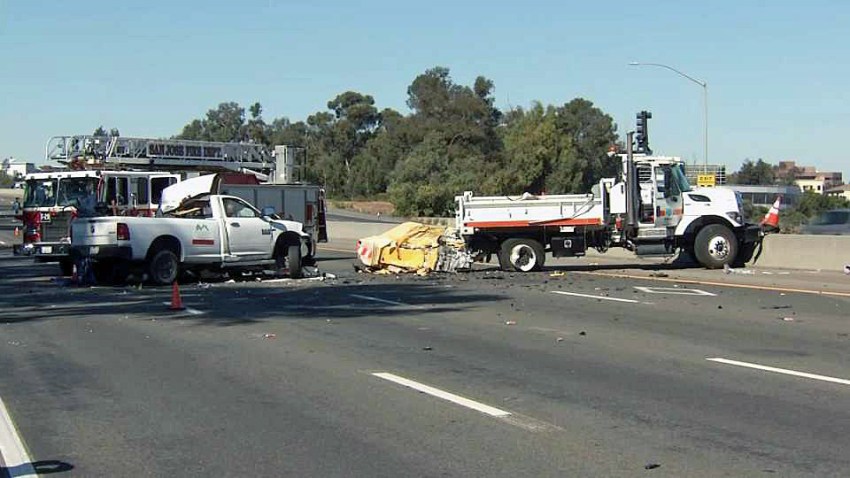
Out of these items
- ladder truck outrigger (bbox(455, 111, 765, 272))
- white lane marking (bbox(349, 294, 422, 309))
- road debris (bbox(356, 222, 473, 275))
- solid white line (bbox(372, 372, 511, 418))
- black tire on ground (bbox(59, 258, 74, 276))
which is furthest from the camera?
black tire on ground (bbox(59, 258, 74, 276))

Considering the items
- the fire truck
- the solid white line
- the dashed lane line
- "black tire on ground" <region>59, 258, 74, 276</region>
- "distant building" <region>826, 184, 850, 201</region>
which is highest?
"distant building" <region>826, 184, 850, 201</region>

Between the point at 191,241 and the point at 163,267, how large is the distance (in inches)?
33.3

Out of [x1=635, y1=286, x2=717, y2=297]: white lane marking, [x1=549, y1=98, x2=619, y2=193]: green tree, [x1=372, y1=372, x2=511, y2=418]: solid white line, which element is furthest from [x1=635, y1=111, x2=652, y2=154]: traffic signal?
[x1=549, y1=98, x2=619, y2=193]: green tree

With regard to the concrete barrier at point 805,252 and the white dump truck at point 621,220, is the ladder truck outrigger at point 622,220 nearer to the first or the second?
the white dump truck at point 621,220

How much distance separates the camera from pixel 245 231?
22.6 m

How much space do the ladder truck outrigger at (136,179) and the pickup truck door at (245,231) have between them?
3545 mm

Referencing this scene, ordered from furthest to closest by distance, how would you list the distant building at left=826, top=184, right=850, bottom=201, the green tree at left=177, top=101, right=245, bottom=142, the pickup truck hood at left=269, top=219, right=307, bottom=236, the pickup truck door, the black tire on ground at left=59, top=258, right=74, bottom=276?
1. the green tree at left=177, top=101, right=245, bottom=142
2. the distant building at left=826, top=184, right=850, bottom=201
3. the black tire on ground at left=59, top=258, right=74, bottom=276
4. the pickup truck hood at left=269, top=219, right=307, bottom=236
5. the pickup truck door

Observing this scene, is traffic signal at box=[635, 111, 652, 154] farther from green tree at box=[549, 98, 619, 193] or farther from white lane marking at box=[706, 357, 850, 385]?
green tree at box=[549, 98, 619, 193]

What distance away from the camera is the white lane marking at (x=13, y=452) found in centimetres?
663

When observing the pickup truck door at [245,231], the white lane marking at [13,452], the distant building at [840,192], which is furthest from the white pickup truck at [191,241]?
the distant building at [840,192]

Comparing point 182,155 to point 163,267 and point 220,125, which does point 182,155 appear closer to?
point 163,267

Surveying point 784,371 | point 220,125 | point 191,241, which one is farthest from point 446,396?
point 220,125

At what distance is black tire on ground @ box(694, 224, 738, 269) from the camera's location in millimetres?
24656

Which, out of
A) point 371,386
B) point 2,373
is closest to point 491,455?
point 371,386
